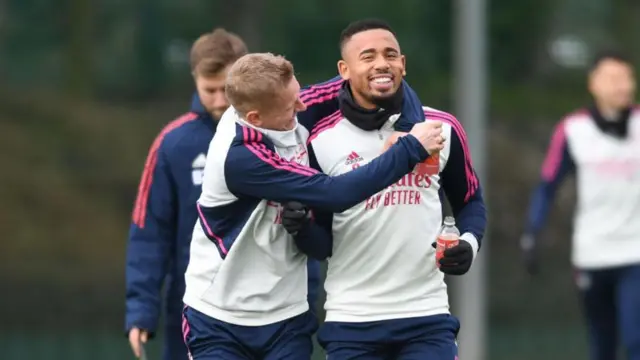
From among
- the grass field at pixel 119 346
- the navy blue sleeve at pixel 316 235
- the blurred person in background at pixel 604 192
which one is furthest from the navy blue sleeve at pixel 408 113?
the grass field at pixel 119 346

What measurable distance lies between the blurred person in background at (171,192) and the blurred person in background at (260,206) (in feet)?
2.51

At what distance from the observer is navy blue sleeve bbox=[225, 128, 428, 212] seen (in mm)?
5363

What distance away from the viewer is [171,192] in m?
6.61

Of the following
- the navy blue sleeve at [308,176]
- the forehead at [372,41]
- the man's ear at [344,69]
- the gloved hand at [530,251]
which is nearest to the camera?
the navy blue sleeve at [308,176]

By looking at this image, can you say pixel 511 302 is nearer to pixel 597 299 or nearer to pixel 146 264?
pixel 597 299

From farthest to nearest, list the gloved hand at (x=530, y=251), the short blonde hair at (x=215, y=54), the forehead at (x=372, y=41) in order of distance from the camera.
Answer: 1. the gloved hand at (x=530, y=251)
2. the short blonde hair at (x=215, y=54)
3. the forehead at (x=372, y=41)

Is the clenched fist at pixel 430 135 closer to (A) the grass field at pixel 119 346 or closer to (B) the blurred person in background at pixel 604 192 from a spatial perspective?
(B) the blurred person in background at pixel 604 192

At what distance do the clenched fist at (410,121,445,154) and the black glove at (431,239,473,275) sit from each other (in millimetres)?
361

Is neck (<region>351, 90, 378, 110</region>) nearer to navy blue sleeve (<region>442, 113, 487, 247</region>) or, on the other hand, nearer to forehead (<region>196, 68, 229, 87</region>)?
navy blue sleeve (<region>442, 113, 487, 247</region>)

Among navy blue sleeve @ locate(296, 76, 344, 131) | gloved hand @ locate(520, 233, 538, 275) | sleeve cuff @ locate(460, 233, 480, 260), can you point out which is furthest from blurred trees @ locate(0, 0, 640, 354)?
sleeve cuff @ locate(460, 233, 480, 260)

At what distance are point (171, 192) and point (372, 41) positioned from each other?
141 cm

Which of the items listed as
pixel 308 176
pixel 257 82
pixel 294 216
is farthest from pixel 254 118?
pixel 294 216

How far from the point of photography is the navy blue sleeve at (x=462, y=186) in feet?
18.9

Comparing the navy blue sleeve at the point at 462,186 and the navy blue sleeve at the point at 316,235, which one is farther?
the navy blue sleeve at the point at 462,186
